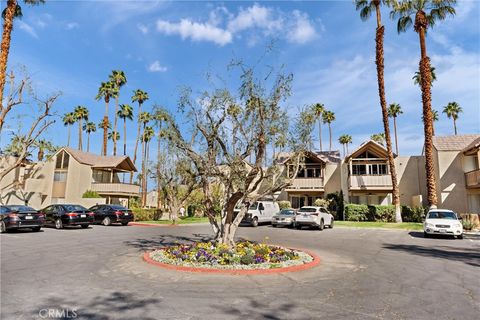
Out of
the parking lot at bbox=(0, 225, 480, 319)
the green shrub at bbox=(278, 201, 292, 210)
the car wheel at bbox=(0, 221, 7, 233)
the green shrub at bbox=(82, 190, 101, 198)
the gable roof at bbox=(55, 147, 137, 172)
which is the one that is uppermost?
the gable roof at bbox=(55, 147, 137, 172)

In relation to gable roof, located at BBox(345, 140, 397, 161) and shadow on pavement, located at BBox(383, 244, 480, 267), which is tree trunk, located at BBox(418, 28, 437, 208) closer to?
gable roof, located at BBox(345, 140, 397, 161)

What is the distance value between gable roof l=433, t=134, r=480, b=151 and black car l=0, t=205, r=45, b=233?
33571 millimetres

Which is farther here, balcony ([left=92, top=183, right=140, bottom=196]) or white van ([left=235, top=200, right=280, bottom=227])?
balcony ([left=92, top=183, right=140, bottom=196])

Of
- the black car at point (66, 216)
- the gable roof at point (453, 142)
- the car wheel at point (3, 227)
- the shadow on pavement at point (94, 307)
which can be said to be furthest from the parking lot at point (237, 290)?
the gable roof at point (453, 142)

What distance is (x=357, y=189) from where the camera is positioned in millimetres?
33562

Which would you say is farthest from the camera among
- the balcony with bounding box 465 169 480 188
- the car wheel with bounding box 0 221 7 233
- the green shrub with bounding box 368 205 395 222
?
the green shrub with bounding box 368 205 395 222

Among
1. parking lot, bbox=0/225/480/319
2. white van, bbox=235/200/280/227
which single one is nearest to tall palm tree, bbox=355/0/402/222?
white van, bbox=235/200/280/227

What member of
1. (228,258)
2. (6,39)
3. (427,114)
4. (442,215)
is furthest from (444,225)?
(6,39)

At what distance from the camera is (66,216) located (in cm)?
2178

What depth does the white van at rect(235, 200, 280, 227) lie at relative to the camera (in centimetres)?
2686

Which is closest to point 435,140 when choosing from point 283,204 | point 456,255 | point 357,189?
point 357,189

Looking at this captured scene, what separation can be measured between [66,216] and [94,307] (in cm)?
1841

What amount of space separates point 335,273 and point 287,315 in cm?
390

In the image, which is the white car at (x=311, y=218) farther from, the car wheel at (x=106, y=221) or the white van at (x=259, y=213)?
the car wheel at (x=106, y=221)
